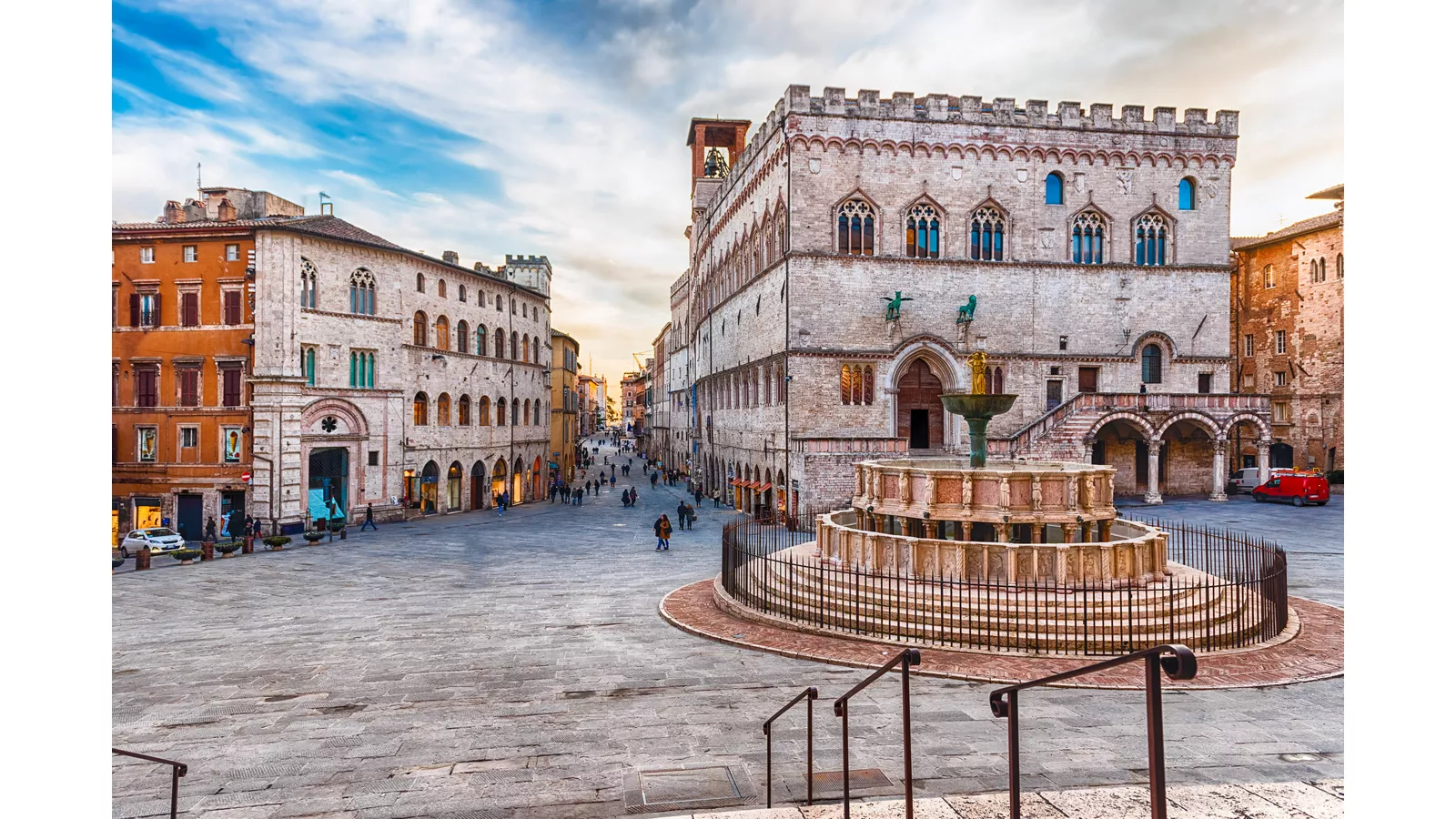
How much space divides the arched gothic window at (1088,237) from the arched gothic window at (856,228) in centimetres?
941

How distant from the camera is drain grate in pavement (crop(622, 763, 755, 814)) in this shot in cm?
648

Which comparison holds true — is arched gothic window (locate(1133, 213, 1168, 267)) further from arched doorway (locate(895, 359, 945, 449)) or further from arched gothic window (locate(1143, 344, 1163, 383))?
arched doorway (locate(895, 359, 945, 449))

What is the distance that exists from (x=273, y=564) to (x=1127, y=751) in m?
23.3

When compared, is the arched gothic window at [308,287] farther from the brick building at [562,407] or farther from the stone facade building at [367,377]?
the brick building at [562,407]

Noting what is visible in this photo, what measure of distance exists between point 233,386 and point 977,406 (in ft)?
97.7

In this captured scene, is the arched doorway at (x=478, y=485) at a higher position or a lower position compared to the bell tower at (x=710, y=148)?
lower

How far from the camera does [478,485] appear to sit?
3853 centimetres

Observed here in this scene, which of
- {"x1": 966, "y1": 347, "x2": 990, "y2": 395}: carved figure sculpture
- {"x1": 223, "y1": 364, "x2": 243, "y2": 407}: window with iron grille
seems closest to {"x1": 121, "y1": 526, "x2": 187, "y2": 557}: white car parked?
{"x1": 223, "y1": 364, "x2": 243, "y2": 407}: window with iron grille

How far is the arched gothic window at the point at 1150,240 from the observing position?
109 ft

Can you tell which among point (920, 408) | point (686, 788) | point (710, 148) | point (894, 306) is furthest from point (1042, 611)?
point (710, 148)

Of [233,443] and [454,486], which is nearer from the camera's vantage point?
[233,443]

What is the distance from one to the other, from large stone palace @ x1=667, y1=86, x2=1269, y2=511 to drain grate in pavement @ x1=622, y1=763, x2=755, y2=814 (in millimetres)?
21455

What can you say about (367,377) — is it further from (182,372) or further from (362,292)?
(182,372)

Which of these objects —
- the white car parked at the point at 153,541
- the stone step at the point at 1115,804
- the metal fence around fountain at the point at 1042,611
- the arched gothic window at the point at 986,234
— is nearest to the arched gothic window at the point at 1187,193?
the arched gothic window at the point at 986,234
